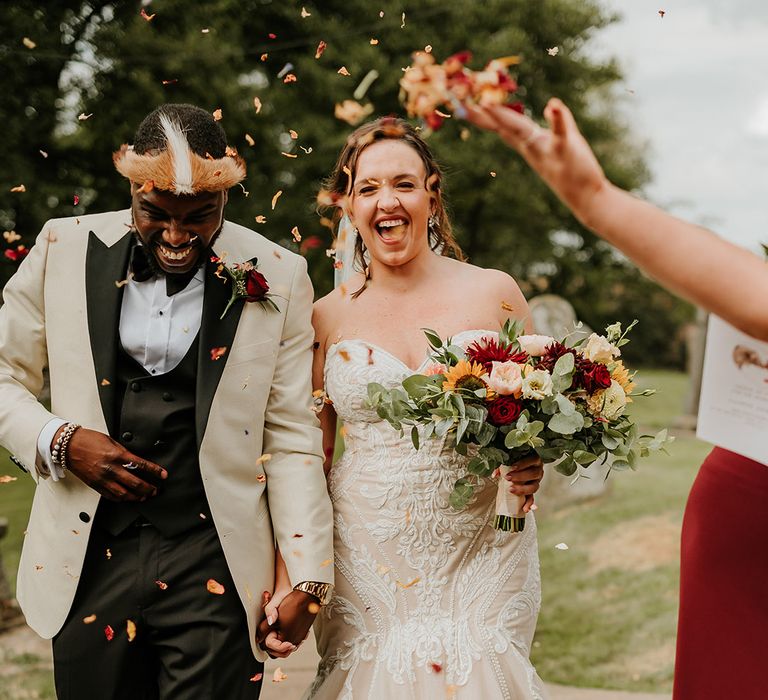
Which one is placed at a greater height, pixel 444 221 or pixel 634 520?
pixel 444 221

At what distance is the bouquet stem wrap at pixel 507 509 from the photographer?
331cm

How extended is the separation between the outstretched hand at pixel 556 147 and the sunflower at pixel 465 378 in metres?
1.33

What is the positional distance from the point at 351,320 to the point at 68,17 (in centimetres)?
907

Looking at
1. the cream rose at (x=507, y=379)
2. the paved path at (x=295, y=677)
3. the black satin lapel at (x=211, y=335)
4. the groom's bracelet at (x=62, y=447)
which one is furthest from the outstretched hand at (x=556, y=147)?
the paved path at (x=295, y=677)

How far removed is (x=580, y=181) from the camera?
185 centimetres

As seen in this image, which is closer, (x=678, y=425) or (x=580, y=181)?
(x=580, y=181)

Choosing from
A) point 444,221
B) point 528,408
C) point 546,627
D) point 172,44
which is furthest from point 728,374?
point 172,44

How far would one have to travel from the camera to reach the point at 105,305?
9.99ft

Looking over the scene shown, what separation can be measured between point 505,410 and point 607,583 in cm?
596

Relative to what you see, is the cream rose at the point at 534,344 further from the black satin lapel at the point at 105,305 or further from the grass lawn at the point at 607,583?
the grass lawn at the point at 607,583

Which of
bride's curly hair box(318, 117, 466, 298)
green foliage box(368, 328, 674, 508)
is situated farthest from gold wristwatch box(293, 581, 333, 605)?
bride's curly hair box(318, 117, 466, 298)

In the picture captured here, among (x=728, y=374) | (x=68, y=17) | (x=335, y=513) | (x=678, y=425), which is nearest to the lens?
(x=728, y=374)

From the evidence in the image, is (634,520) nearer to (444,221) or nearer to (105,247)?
(444,221)

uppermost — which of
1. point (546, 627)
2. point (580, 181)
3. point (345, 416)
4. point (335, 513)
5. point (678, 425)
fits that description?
point (678, 425)
